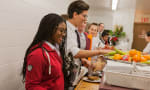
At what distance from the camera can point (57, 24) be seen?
1.42m

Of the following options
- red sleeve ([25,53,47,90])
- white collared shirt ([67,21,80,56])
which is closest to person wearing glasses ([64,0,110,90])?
white collared shirt ([67,21,80,56])

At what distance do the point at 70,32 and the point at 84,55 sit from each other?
1.15 feet

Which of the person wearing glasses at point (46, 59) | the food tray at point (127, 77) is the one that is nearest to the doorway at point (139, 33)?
the person wearing glasses at point (46, 59)

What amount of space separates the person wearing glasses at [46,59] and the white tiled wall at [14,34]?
0.40 meters

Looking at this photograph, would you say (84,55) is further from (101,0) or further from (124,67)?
(101,0)

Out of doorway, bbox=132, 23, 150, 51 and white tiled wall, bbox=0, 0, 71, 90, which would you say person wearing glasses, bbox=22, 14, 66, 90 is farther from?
doorway, bbox=132, 23, 150, 51

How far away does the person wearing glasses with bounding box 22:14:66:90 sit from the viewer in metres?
1.26

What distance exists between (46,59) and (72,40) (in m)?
0.77

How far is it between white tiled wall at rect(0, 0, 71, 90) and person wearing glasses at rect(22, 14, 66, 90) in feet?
1.33

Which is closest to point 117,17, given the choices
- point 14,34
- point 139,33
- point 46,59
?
point 139,33

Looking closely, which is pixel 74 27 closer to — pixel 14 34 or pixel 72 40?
pixel 72 40

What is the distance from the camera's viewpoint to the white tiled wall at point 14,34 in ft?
5.32

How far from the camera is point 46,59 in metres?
1.30

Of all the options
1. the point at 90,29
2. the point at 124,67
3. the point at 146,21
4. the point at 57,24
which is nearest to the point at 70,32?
the point at 57,24
